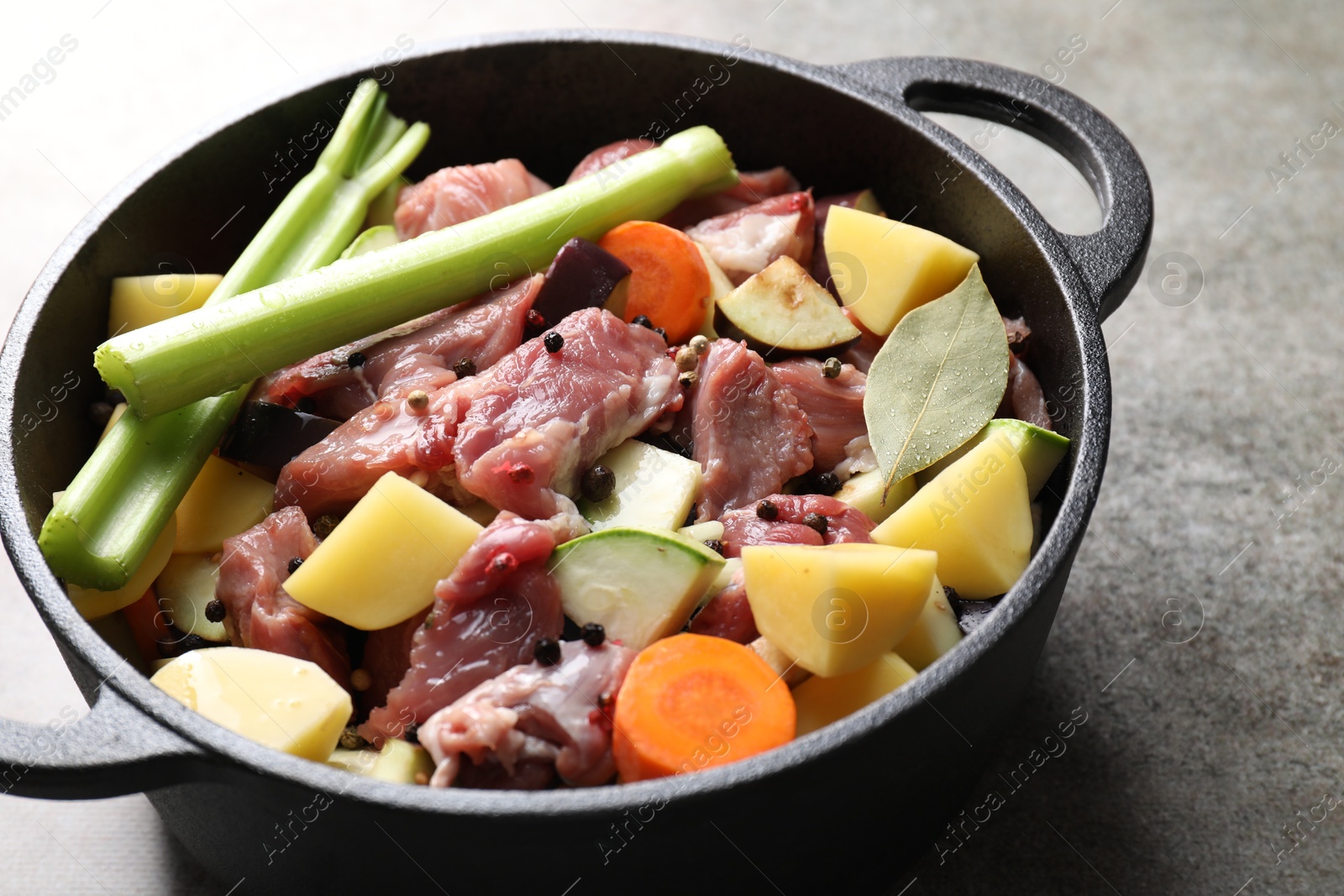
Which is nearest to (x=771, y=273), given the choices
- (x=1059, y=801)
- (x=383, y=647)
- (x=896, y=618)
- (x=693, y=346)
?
(x=693, y=346)

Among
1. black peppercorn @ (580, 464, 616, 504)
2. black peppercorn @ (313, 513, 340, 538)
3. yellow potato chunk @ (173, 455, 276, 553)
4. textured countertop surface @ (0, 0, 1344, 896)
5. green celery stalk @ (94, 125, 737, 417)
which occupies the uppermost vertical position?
green celery stalk @ (94, 125, 737, 417)

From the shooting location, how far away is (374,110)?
340 centimetres

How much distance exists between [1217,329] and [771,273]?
2120mm

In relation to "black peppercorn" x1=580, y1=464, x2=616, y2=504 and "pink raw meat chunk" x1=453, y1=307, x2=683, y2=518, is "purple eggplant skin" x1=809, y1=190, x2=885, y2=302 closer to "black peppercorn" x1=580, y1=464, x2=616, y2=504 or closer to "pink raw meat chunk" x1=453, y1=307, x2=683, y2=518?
"pink raw meat chunk" x1=453, y1=307, x2=683, y2=518

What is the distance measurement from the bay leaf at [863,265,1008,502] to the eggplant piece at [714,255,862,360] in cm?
18

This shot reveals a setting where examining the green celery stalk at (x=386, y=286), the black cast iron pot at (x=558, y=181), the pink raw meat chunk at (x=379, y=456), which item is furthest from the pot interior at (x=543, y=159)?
the pink raw meat chunk at (x=379, y=456)

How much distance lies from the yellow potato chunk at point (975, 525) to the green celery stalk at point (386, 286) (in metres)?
1.18

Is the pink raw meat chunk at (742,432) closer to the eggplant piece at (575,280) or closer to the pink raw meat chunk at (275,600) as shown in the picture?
the eggplant piece at (575,280)

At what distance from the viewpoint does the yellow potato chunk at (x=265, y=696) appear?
2271 mm

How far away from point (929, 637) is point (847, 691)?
25cm

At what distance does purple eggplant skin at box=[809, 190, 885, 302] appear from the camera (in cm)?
333

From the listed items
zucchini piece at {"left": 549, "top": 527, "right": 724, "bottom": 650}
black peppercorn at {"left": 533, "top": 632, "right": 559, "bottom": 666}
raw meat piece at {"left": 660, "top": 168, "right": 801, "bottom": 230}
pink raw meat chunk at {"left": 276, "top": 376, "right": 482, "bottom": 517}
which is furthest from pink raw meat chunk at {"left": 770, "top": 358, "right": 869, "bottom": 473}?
black peppercorn at {"left": 533, "top": 632, "right": 559, "bottom": 666}

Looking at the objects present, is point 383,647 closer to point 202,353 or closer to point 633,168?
point 202,353

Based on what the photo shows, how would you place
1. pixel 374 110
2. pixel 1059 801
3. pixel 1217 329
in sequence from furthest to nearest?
pixel 1217 329 → pixel 374 110 → pixel 1059 801
